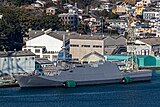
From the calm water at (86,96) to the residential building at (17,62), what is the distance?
5.03 feet

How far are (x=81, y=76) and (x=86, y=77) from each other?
160 mm

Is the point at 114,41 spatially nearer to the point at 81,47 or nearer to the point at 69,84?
the point at 81,47

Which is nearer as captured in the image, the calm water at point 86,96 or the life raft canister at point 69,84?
the calm water at point 86,96

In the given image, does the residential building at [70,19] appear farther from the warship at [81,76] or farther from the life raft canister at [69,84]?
the life raft canister at [69,84]

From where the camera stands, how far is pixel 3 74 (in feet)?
55.0

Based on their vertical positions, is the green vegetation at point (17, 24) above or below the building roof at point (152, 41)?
above

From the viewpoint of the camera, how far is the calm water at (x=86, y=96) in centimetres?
1316

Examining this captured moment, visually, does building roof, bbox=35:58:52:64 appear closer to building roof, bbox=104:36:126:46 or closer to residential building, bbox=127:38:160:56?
building roof, bbox=104:36:126:46

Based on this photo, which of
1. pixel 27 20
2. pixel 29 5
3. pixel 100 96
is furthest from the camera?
pixel 29 5

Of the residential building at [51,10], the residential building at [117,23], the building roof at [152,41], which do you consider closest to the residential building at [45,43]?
the building roof at [152,41]

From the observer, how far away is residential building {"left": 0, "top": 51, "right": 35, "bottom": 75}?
55.1 ft

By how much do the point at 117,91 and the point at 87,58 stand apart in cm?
387

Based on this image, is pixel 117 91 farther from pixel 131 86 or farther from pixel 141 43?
pixel 141 43

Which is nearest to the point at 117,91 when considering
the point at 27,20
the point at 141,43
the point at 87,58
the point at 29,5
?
the point at 87,58
